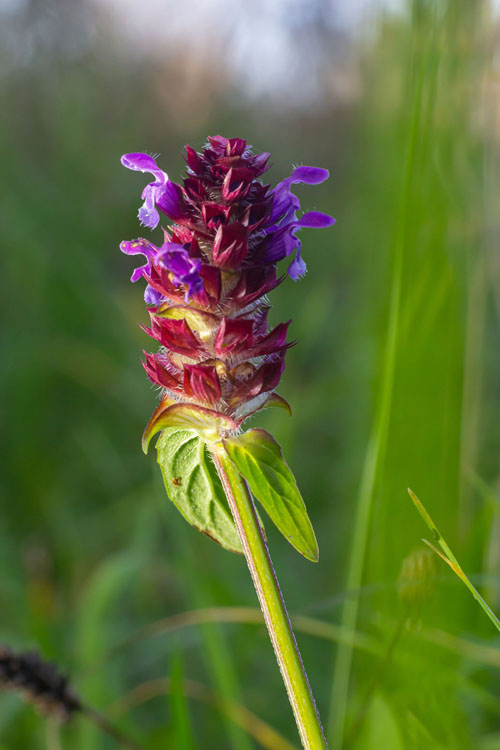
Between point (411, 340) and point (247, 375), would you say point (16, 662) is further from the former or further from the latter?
point (411, 340)

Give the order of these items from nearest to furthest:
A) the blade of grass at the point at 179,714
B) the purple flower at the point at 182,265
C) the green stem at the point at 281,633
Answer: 1. the green stem at the point at 281,633
2. the purple flower at the point at 182,265
3. the blade of grass at the point at 179,714

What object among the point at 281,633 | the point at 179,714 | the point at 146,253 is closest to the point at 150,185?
the point at 146,253

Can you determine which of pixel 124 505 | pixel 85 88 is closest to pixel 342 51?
pixel 85 88

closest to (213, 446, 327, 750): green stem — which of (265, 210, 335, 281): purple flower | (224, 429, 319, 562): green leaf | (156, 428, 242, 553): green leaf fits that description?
(224, 429, 319, 562): green leaf

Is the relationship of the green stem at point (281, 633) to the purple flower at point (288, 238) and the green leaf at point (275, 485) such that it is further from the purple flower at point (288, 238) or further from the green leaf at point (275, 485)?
the purple flower at point (288, 238)

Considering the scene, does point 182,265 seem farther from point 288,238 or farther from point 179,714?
point 179,714

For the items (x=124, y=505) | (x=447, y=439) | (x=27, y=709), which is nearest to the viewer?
(x=447, y=439)

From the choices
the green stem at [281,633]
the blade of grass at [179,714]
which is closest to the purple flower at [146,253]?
the green stem at [281,633]
